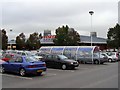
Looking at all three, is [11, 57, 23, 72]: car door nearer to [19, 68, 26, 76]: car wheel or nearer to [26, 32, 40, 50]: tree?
[19, 68, 26, 76]: car wheel

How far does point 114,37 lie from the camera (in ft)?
239

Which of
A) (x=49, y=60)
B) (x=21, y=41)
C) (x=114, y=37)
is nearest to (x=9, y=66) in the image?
(x=49, y=60)

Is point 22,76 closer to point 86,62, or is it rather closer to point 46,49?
point 86,62

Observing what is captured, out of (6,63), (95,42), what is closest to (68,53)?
(6,63)

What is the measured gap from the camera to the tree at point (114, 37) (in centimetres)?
7088

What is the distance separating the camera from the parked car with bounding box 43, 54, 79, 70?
22453 mm

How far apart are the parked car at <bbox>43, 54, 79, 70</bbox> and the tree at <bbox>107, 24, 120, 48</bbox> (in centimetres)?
4925

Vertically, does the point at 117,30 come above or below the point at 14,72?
above

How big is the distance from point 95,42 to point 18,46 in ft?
96.6

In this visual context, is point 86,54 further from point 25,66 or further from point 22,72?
point 25,66

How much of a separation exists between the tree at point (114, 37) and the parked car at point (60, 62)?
162 feet

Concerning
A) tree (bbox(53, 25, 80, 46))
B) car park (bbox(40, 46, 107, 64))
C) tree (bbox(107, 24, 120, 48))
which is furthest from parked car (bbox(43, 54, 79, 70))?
tree (bbox(107, 24, 120, 48))

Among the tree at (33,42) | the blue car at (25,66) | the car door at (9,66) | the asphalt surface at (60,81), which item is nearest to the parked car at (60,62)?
the blue car at (25,66)

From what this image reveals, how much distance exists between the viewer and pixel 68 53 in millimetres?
34781
